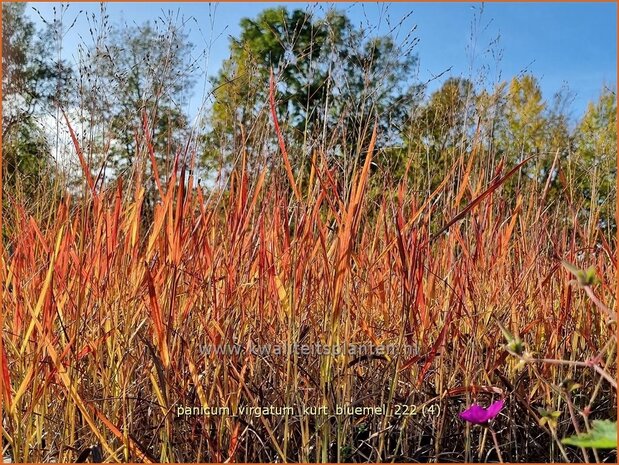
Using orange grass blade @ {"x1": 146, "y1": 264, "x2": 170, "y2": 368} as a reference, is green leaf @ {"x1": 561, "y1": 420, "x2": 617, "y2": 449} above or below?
below

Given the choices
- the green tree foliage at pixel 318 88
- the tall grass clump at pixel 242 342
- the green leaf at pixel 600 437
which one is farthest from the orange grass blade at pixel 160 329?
the green leaf at pixel 600 437

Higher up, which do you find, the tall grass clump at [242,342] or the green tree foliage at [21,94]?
the green tree foliage at [21,94]

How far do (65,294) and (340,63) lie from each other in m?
0.81

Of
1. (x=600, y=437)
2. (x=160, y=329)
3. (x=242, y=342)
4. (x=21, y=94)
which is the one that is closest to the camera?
(x=600, y=437)

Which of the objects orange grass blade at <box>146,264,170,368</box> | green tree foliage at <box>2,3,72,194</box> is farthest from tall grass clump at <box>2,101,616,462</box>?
green tree foliage at <box>2,3,72,194</box>

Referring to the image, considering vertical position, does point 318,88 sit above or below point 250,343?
above

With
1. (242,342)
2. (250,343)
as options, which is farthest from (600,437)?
(242,342)

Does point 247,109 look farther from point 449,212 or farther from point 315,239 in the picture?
point 449,212

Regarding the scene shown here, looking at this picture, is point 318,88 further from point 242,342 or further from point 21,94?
point 21,94

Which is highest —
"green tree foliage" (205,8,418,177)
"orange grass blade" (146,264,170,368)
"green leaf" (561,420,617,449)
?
"green tree foliage" (205,8,418,177)

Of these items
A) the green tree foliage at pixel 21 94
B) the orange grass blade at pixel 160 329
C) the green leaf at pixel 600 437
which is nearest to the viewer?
the green leaf at pixel 600 437

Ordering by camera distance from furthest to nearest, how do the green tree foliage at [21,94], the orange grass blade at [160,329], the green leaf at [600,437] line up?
the green tree foliage at [21,94] → the orange grass blade at [160,329] → the green leaf at [600,437]

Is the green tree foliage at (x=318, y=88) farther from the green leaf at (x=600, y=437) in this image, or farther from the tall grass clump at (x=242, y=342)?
the green leaf at (x=600, y=437)

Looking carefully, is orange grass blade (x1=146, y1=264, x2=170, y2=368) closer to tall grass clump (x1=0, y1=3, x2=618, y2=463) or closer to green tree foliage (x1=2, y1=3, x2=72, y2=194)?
tall grass clump (x1=0, y1=3, x2=618, y2=463)
